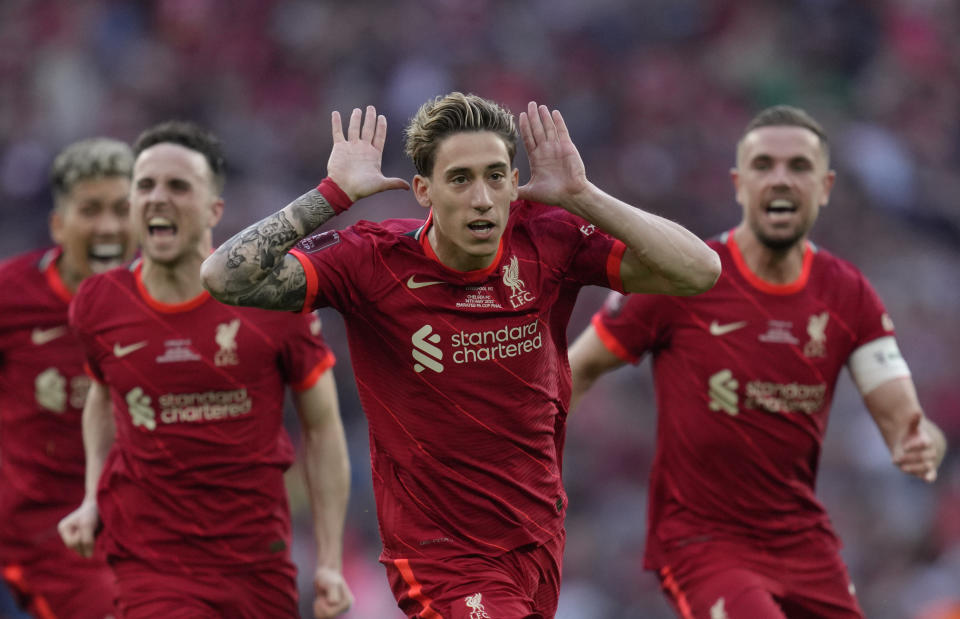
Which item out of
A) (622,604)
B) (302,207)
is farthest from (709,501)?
(622,604)

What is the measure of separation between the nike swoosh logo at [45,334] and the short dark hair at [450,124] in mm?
2921

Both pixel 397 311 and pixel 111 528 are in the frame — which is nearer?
pixel 397 311

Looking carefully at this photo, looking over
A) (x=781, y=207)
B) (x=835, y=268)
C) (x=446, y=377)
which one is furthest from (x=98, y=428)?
(x=835, y=268)

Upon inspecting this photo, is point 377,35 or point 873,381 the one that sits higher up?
point 377,35

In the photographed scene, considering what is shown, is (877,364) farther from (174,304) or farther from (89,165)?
(89,165)

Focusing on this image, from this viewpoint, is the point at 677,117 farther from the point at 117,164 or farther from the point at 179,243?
the point at 179,243

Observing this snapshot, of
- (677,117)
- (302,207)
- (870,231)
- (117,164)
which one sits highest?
(677,117)

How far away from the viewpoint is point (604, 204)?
15.7 feet

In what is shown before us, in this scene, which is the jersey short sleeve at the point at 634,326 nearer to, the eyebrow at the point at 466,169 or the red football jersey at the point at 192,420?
the red football jersey at the point at 192,420

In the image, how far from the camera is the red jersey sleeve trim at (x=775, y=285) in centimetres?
627

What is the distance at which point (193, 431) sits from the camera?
5891 mm

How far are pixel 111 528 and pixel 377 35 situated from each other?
9931 millimetres

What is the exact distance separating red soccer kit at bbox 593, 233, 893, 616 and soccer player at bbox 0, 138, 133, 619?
2.68 meters

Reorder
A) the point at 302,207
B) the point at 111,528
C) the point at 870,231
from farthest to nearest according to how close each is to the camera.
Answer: the point at 870,231 → the point at 111,528 → the point at 302,207
